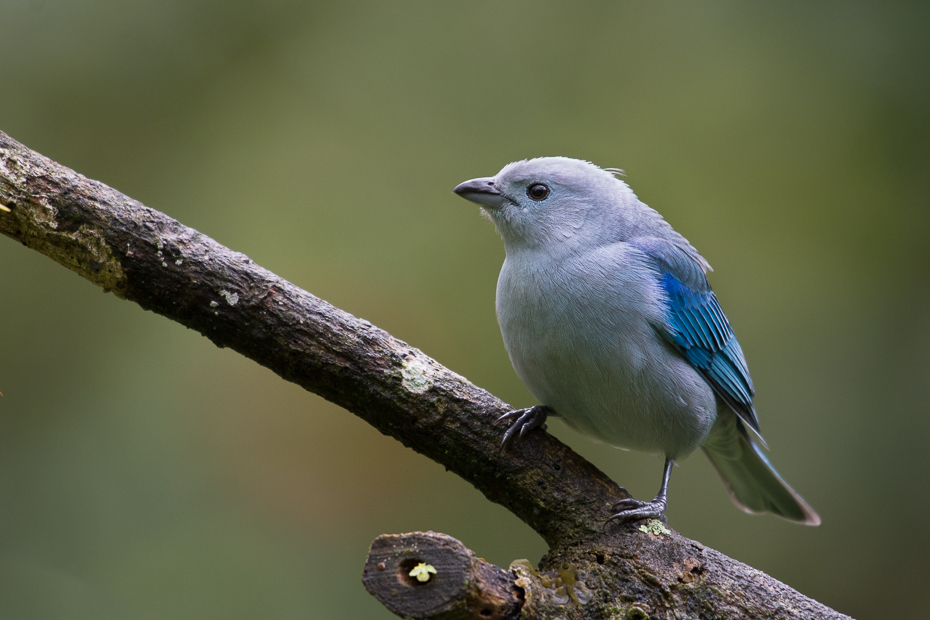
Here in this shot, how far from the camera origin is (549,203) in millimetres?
3740

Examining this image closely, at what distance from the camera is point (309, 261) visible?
593 centimetres

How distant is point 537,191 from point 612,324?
0.89 meters

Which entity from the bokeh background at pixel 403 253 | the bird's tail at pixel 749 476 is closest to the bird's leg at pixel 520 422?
the bird's tail at pixel 749 476

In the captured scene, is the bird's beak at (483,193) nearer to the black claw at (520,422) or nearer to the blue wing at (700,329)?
the blue wing at (700,329)

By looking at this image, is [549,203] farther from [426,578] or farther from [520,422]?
[426,578]

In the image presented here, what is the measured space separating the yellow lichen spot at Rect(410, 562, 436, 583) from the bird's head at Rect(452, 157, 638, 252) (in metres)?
1.75

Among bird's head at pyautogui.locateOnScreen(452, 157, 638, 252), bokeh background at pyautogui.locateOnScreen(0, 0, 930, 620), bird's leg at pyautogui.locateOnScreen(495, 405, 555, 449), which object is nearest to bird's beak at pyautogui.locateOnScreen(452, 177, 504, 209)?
bird's head at pyautogui.locateOnScreen(452, 157, 638, 252)

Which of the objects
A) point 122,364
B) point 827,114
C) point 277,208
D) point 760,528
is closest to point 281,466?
point 122,364

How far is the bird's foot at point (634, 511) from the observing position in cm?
294

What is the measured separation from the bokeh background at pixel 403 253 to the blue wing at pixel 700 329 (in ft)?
6.63

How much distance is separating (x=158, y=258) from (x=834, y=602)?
18.5 feet

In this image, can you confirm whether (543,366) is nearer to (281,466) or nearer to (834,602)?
(281,466)

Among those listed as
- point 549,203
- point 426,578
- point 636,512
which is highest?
point 549,203

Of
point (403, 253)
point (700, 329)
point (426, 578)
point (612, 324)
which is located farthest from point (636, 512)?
point (403, 253)
